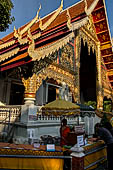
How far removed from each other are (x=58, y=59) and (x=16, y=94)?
4017 mm

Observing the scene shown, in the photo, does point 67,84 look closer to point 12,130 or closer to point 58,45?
point 58,45

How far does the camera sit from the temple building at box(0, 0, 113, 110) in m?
5.20

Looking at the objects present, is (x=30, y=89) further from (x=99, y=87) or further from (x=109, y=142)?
(x=99, y=87)

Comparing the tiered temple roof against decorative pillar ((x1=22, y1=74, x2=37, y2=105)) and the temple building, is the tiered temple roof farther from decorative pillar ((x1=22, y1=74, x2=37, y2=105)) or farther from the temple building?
decorative pillar ((x1=22, y1=74, x2=37, y2=105))

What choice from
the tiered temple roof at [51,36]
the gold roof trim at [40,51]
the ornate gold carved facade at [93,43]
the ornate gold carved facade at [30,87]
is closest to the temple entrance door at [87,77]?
the ornate gold carved facade at [93,43]

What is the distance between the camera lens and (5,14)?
569 cm

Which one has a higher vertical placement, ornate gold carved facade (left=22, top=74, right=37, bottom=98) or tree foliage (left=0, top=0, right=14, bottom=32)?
tree foliage (left=0, top=0, right=14, bottom=32)

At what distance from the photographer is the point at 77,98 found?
29.1ft

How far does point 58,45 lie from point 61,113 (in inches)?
124

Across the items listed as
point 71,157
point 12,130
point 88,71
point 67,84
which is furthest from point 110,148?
point 88,71

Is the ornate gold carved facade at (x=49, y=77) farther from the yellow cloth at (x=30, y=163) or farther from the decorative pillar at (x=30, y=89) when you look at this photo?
the yellow cloth at (x=30, y=163)

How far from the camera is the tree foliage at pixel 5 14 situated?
5.41 m

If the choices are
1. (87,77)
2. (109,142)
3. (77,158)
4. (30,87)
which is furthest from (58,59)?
(87,77)

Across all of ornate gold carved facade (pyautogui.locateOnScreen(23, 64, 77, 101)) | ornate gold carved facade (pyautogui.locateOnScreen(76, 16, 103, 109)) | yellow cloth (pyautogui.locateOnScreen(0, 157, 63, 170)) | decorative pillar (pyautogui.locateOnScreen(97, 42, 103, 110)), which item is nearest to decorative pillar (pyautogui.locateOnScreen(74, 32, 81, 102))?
ornate gold carved facade (pyautogui.locateOnScreen(23, 64, 77, 101))
